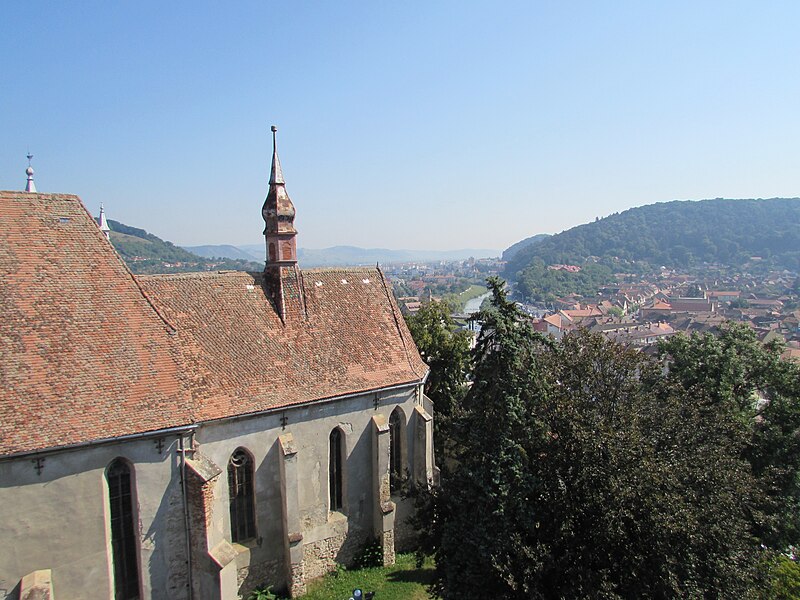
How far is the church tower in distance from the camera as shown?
2516 centimetres

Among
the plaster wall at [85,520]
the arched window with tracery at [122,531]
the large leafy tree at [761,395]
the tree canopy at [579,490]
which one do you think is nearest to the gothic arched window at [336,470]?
the tree canopy at [579,490]

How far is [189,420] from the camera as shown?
18.8 m

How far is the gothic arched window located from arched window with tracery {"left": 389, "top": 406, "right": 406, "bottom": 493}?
277 cm

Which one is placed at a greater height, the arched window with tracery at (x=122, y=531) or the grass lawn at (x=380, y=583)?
the arched window with tracery at (x=122, y=531)

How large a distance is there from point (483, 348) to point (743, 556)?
37.2 ft

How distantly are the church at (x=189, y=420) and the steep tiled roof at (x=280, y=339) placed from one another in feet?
0.26

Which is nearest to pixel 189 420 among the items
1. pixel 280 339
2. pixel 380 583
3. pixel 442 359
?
pixel 280 339

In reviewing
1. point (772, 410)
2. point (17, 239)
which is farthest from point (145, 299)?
point (772, 410)

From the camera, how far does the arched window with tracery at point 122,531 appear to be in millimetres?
18016

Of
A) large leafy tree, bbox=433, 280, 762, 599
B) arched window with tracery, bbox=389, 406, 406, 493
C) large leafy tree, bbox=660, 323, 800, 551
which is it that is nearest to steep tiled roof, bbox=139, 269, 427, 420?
arched window with tracery, bbox=389, 406, 406, 493

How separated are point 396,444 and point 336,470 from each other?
3.70 m

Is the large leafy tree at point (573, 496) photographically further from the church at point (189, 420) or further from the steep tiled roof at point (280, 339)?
the steep tiled roof at point (280, 339)

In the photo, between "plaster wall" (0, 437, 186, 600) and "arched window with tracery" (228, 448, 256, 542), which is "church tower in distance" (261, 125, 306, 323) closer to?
"arched window with tracery" (228, 448, 256, 542)

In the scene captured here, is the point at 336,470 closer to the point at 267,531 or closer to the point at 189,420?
the point at 267,531
